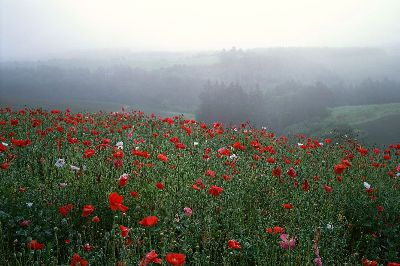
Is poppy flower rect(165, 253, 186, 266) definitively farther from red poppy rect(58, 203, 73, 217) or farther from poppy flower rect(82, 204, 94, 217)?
red poppy rect(58, 203, 73, 217)

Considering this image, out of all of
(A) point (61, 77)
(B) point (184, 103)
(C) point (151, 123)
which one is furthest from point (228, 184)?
(A) point (61, 77)

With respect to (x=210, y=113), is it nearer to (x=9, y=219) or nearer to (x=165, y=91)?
(x=9, y=219)

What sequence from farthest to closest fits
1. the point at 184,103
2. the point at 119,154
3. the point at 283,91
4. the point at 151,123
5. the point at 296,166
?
the point at 184,103
the point at 283,91
the point at 151,123
the point at 296,166
the point at 119,154

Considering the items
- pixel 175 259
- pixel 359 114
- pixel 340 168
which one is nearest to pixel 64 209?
pixel 175 259

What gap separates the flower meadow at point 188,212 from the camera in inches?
145

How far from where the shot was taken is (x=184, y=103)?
132 m

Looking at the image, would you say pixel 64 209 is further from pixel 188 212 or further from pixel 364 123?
pixel 364 123

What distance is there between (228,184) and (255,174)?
0.95 meters

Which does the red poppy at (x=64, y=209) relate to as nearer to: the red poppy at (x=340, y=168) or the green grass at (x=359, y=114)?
the red poppy at (x=340, y=168)

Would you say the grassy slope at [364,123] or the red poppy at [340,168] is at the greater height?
the red poppy at [340,168]

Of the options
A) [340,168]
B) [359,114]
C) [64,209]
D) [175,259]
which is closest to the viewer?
[175,259]

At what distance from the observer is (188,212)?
4219 millimetres

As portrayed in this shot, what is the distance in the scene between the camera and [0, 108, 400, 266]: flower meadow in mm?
3695

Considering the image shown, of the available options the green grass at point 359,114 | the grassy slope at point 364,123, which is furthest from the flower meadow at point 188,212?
the green grass at point 359,114
